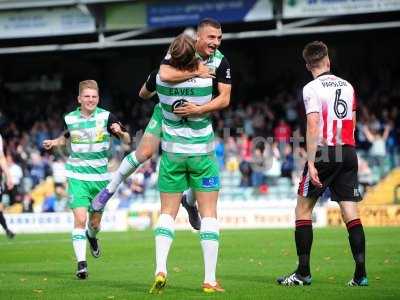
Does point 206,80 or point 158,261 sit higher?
point 206,80

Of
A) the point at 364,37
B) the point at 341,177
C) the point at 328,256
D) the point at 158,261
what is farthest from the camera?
the point at 364,37

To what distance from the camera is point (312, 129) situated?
9867 mm

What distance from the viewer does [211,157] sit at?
31.8 ft

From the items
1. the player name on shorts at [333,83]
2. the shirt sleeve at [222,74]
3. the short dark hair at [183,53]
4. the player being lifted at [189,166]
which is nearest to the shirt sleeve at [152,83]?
the player being lifted at [189,166]

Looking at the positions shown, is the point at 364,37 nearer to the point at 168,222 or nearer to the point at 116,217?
the point at 116,217

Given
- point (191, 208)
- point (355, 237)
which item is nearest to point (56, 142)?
point (191, 208)

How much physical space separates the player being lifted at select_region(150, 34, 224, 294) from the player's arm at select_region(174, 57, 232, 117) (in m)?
0.08

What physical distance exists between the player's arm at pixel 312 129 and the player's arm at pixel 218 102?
3.03ft

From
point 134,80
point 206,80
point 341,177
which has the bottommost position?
point 341,177

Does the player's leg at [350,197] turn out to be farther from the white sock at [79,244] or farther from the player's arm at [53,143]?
the player's arm at [53,143]

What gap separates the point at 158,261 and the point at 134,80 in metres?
28.1

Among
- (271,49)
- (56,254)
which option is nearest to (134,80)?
(271,49)

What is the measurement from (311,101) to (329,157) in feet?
2.08

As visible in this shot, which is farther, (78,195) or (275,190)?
(275,190)
